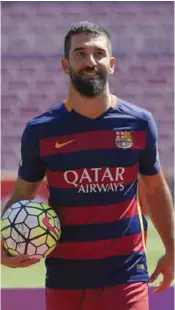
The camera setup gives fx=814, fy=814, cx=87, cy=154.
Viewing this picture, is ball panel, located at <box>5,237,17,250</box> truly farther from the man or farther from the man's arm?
the man's arm

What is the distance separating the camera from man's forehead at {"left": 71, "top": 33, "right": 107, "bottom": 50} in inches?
127

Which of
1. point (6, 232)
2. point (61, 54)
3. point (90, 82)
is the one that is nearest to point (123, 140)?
point (90, 82)

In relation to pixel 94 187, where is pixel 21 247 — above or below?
below

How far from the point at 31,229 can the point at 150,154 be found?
58 centimetres

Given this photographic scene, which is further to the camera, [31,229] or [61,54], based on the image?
[61,54]

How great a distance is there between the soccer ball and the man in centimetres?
4

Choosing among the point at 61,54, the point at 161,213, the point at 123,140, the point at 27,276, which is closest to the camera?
the point at 123,140

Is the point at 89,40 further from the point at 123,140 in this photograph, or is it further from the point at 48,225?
the point at 48,225

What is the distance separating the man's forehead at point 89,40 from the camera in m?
3.23

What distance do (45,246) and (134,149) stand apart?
53cm

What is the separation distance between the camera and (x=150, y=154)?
3373 millimetres

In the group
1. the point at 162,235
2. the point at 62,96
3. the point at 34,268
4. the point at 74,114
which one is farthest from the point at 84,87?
the point at 62,96

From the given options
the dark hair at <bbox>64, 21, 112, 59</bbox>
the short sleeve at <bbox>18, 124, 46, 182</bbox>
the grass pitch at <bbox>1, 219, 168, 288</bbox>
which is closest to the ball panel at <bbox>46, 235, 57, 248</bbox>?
the short sleeve at <bbox>18, 124, 46, 182</bbox>

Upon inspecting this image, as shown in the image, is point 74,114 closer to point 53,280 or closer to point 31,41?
point 53,280
